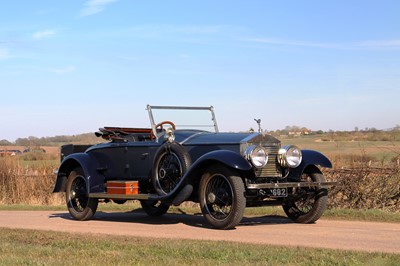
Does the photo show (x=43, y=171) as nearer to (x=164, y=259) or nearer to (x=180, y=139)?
(x=180, y=139)

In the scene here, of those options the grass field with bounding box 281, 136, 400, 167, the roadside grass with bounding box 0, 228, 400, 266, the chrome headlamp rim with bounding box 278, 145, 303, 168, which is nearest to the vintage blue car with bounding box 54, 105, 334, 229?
the chrome headlamp rim with bounding box 278, 145, 303, 168

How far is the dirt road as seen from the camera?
9.48 metres

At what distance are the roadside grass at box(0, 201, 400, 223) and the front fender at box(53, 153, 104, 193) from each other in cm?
211

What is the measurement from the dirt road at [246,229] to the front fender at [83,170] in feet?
2.26

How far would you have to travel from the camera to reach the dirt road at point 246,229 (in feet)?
31.1

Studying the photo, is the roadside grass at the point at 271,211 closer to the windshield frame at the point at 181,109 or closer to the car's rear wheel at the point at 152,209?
the car's rear wheel at the point at 152,209

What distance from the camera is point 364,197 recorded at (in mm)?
14727

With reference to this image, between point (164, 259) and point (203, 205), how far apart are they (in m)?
3.34

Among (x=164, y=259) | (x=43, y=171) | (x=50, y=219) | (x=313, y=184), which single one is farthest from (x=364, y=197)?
(x=43, y=171)

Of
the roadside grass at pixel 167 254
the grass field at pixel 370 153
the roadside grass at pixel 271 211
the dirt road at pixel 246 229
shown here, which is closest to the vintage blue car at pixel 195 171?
the dirt road at pixel 246 229

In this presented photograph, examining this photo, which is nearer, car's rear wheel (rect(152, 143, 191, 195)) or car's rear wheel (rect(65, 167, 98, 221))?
car's rear wheel (rect(152, 143, 191, 195))

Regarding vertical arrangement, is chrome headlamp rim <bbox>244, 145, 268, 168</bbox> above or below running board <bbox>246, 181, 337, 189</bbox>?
above

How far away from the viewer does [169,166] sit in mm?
12117

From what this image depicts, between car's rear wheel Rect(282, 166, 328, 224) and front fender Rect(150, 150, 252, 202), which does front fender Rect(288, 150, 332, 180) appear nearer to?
car's rear wheel Rect(282, 166, 328, 224)
